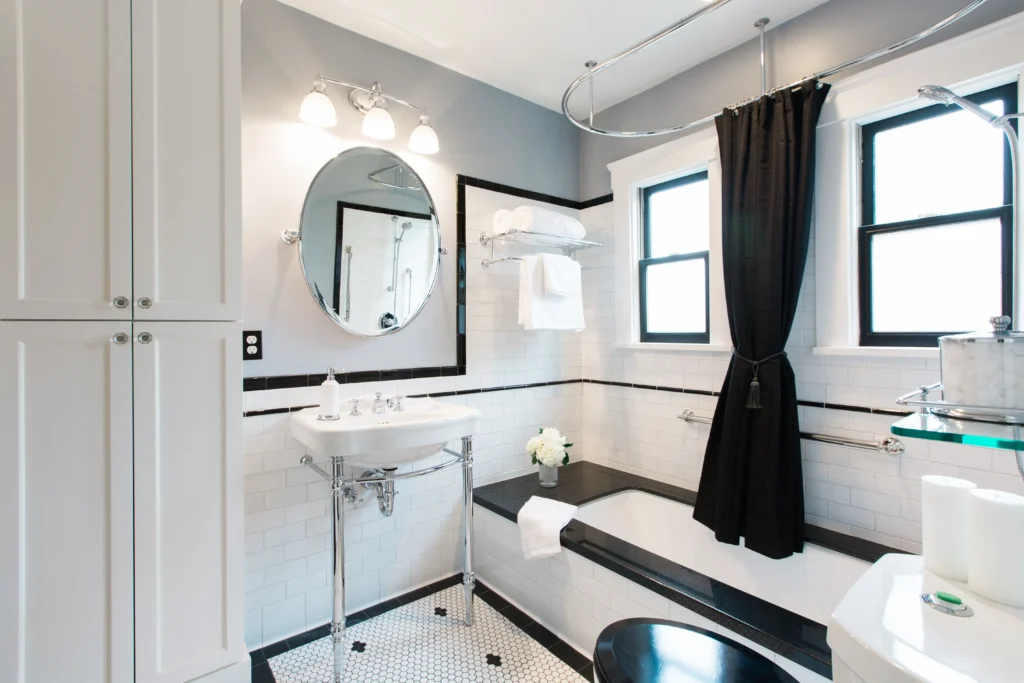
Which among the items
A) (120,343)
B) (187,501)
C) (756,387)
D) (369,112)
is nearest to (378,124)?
(369,112)

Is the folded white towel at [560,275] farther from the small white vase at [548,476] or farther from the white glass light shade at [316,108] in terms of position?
the white glass light shade at [316,108]

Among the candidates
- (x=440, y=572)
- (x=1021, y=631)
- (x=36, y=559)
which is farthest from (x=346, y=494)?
(x=1021, y=631)

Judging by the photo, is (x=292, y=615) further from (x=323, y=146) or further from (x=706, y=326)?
(x=706, y=326)

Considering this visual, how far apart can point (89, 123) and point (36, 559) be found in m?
1.19

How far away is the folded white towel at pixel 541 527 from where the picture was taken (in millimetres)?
2098

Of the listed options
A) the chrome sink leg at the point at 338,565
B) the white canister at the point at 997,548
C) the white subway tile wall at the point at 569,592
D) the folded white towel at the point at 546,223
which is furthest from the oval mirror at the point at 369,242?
the white canister at the point at 997,548

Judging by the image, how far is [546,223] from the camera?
265 cm

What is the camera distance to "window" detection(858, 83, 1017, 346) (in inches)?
69.2

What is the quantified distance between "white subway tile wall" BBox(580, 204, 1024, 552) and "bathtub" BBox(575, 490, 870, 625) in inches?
8.4

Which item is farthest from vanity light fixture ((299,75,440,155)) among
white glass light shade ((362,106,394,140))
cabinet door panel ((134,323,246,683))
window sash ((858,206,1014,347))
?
window sash ((858,206,1014,347))

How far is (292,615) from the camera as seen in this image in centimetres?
209

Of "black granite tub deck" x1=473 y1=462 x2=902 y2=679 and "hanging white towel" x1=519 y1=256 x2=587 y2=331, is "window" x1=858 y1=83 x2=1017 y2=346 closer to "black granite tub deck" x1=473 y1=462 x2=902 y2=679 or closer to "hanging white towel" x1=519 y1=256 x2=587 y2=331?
"black granite tub deck" x1=473 y1=462 x2=902 y2=679

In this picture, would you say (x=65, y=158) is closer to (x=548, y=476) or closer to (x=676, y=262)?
(x=548, y=476)

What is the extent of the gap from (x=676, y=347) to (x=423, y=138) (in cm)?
173
